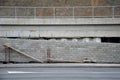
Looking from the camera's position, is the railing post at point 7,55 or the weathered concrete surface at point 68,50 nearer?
the railing post at point 7,55

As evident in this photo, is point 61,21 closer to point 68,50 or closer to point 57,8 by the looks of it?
point 68,50

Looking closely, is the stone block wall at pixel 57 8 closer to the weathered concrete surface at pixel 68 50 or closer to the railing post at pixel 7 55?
the weathered concrete surface at pixel 68 50

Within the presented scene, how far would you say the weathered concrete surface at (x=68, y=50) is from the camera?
24688 mm

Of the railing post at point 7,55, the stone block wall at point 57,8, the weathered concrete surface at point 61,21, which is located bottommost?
the railing post at point 7,55

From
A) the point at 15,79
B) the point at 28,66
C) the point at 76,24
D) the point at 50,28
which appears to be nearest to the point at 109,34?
the point at 76,24

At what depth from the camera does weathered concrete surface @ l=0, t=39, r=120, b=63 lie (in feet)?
81.0

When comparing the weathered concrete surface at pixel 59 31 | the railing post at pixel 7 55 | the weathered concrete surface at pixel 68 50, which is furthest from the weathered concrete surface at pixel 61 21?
the railing post at pixel 7 55

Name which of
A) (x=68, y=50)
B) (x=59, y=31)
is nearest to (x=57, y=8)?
(x=59, y=31)

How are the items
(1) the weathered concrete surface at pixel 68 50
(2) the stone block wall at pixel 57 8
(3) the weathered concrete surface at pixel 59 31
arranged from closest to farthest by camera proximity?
(1) the weathered concrete surface at pixel 68 50, (3) the weathered concrete surface at pixel 59 31, (2) the stone block wall at pixel 57 8

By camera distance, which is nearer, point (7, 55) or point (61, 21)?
point (7, 55)

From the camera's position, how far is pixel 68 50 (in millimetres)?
24719

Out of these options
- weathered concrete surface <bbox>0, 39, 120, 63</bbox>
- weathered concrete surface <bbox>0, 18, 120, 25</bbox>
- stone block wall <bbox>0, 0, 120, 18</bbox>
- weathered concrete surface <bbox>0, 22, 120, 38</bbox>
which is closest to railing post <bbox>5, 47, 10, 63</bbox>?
weathered concrete surface <bbox>0, 39, 120, 63</bbox>

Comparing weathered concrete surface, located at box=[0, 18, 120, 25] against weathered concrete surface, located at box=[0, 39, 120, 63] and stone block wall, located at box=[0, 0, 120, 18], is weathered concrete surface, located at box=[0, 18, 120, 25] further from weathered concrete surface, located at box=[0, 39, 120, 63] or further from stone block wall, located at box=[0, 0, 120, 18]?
weathered concrete surface, located at box=[0, 39, 120, 63]

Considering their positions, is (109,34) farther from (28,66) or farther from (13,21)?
(28,66)
